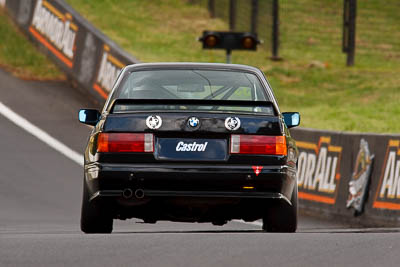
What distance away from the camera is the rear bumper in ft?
29.0

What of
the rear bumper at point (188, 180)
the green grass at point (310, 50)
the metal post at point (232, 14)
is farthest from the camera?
the metal post at point (232, 14)

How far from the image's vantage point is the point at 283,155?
29.5ft

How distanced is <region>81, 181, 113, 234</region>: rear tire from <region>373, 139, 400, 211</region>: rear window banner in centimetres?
645

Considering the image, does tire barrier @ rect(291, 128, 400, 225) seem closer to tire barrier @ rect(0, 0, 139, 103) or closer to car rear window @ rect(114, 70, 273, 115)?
car rear window @ rect(114, 70, 273, 115)

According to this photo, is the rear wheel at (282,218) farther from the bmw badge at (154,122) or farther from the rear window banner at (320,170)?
the rear window banner at (320,170)

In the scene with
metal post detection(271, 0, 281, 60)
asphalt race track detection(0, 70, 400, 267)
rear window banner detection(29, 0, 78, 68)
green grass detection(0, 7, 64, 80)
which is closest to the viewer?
asphalt race track detection(0, 70, 400, 267)

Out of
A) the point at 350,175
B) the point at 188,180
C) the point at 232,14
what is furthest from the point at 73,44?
the point at 188,180

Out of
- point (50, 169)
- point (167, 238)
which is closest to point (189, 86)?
point (167, 238)

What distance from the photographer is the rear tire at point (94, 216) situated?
9.27 m

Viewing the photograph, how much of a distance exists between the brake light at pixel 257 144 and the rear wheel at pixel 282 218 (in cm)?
65

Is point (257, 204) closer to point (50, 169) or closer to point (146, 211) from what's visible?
point (146, 211)

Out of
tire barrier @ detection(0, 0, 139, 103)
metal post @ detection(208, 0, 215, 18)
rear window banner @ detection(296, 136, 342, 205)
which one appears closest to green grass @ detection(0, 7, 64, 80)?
tire barrier @ detection(0, 0, 139, 103)

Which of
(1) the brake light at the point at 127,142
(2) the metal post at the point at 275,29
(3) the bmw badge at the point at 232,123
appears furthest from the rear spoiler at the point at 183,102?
(2) the metal post at the point at 275,29

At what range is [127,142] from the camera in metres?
8.87
